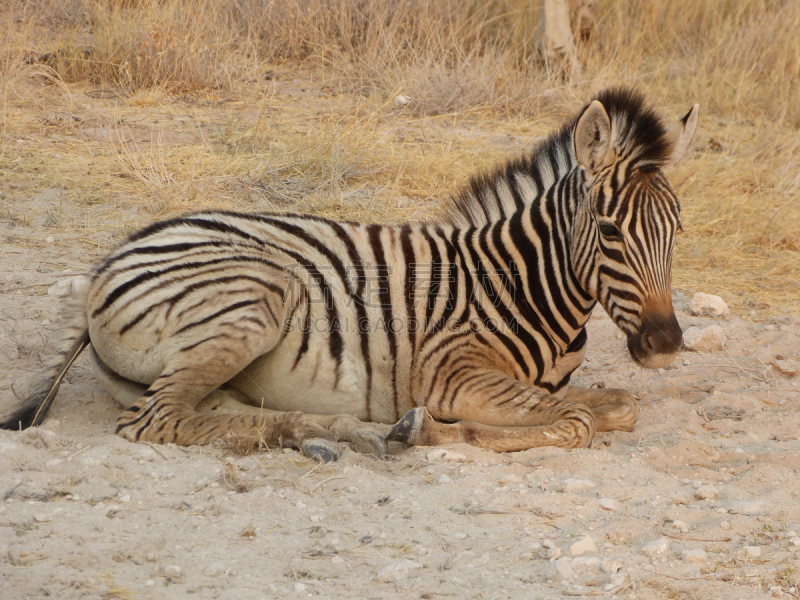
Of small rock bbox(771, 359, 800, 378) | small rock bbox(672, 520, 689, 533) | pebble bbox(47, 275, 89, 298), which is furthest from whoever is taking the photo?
pebble bbox(47, 275, 89, 298)

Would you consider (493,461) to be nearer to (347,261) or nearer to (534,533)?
(534,533)

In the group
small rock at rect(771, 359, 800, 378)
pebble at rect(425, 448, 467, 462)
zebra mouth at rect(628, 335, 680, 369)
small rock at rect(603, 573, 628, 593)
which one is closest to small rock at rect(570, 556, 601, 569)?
small rock at rect(603, 573, 628, 593)

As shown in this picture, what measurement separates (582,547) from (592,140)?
2.15 metres

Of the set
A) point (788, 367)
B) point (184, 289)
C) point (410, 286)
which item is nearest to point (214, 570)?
point (184, 289)

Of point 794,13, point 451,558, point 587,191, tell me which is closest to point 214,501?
point 451,558

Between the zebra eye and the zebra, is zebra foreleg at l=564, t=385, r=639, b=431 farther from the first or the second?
the zebra eye

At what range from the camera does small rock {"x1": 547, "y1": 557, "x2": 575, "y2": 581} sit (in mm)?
2834

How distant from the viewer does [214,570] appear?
2775 millimetres

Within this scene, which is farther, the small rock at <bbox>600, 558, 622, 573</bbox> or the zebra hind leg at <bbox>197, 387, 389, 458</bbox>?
the zebra hind leg at <bbox>197, 387, 389, 458</bbox>

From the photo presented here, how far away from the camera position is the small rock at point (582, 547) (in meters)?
2.99

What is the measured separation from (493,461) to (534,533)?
2.48 feet

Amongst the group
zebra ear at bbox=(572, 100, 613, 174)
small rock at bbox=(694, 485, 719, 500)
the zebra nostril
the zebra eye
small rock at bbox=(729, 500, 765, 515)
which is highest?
zebra ear at bbox=(572, 100, 613, 174)

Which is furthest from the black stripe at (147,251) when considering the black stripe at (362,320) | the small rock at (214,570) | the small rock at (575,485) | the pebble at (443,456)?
the small rock at (575,485)

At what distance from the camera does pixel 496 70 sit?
10547 millimetres
